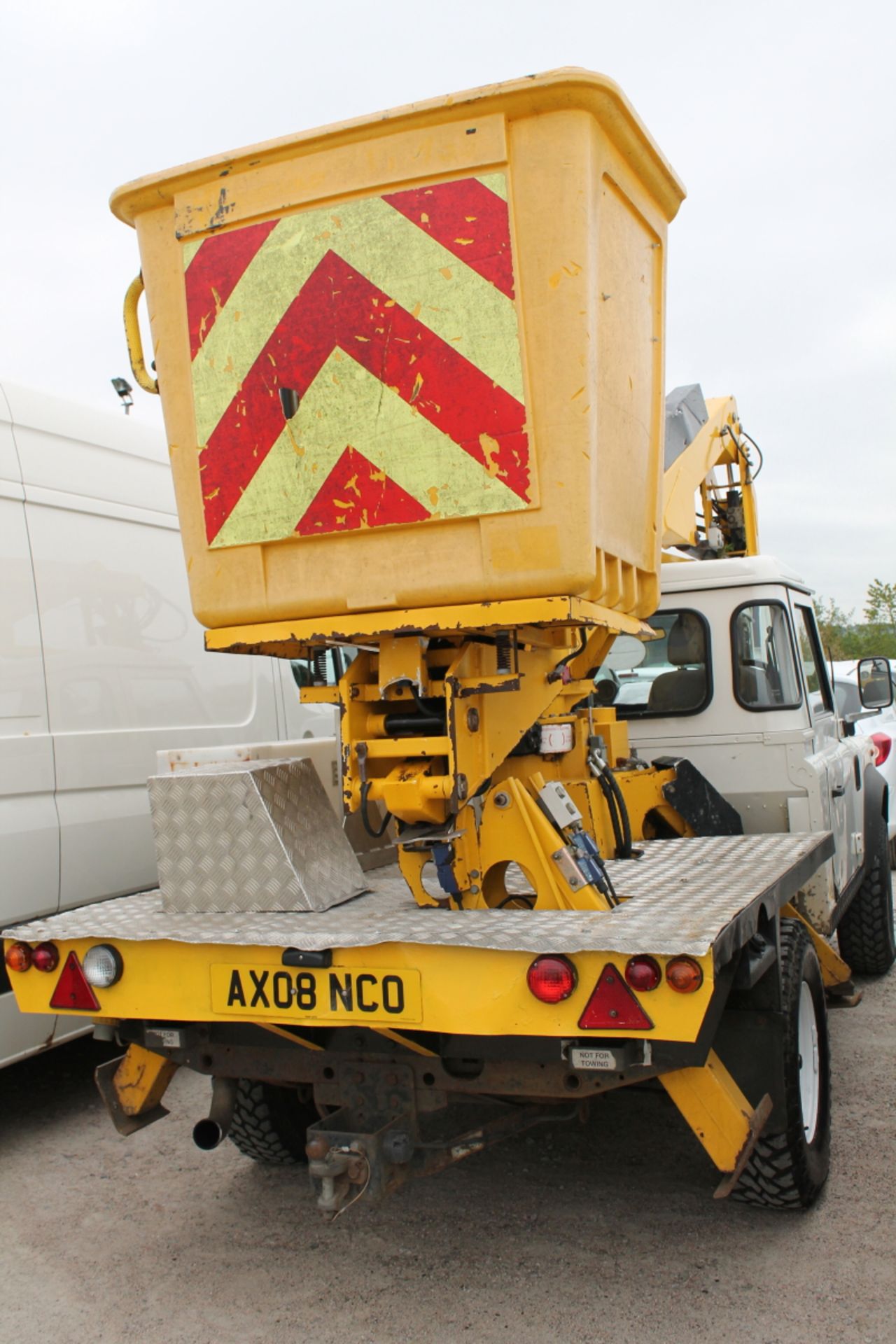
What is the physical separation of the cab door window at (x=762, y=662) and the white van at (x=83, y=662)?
2.01 metres

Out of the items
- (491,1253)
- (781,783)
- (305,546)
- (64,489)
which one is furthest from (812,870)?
(64,489)

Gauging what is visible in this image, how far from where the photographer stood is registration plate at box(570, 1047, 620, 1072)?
9.36 ft

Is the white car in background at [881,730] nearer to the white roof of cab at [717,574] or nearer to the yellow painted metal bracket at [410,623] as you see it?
the white roof of cab at [717,574]

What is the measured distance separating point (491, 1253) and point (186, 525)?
7.75ft

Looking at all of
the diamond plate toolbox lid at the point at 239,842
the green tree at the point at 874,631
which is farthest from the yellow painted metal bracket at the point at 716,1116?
the green tree at the point at 874,631

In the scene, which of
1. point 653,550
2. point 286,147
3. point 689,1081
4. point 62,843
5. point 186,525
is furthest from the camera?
point 62,843

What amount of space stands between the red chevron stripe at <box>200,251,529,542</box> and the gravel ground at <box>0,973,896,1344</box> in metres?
1.99

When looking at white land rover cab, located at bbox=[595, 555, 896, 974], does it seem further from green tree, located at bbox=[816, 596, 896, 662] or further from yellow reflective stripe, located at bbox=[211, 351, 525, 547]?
green tree, located at bbox=[816, 596, 896, 662]

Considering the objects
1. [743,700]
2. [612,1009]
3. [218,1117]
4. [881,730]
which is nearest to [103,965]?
[218,1117]

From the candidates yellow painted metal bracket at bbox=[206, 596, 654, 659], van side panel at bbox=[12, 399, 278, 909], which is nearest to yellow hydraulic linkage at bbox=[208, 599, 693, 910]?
yellow painted metal bracket at bbox=[206, 596, 654, 659]

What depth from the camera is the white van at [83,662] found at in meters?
4.46

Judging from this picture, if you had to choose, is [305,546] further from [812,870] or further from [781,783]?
[781,783]

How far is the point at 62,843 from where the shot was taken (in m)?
4.62

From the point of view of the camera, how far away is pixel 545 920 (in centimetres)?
317
